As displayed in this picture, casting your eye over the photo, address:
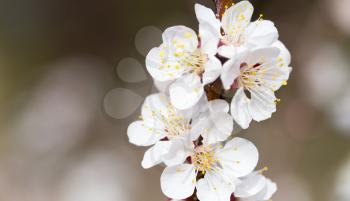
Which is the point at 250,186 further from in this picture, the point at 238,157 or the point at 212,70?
the point at 212,70

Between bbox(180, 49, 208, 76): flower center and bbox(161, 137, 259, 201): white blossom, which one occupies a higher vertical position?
bbox(180, 49, 208, 76): flower center

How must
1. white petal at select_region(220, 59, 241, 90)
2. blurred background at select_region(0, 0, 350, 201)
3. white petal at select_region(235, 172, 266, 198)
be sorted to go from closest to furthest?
white petal at select_region(220, 59, 241, 90) < white petal at select_region(235, 172, 266, 198) < blurred background at select_region(0, 0, 350, 201)

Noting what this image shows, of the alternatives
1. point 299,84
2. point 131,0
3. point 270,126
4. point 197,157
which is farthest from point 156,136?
point 131,0

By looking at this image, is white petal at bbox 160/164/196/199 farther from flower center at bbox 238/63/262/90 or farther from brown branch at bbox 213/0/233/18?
brown branch at bbox 213/0/233/18

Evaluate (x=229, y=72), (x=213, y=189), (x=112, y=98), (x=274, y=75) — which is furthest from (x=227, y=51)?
(x=112, y=98)

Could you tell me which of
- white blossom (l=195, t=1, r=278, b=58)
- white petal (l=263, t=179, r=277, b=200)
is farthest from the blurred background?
white blossom (l=195, t=1, r=278, b=58)

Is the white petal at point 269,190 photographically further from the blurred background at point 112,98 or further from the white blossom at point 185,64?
the blurred background at point 112,98

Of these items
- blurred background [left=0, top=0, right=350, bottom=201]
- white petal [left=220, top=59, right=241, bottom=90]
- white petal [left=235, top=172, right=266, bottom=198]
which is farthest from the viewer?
blurred background [left=0, top=0, right=350, bottom=201]
